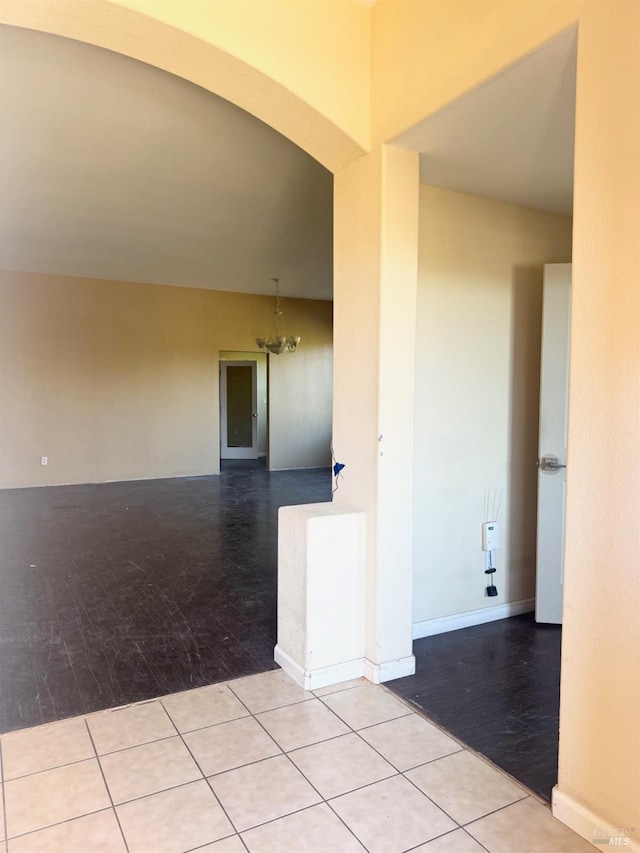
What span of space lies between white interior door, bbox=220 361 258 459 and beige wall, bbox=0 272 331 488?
1.82m

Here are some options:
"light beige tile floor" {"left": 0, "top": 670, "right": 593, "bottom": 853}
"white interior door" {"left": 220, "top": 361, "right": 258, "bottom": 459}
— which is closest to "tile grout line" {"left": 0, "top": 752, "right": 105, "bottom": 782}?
"light beige tile floor" {"left": 0, "top": 670, "right": 593, "bottom": 853}

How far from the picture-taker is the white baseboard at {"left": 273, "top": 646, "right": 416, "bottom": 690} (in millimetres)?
2557

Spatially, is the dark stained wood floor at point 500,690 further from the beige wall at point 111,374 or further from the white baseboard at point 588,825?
the beige wall at point 111,374

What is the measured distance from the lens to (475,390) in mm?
3270

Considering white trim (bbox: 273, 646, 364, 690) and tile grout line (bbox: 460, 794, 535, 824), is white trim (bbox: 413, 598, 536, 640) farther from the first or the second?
tile grout line (bbox: 460, 794, 535, 824)

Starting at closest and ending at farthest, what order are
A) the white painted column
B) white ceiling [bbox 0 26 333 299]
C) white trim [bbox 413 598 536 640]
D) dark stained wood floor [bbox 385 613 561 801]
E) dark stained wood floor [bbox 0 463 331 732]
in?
dark stained wood floor [bbox 385 613 561 801], the white painted column, dark stained wood floor [bbox 0 463 331 732], white ceiling [bbox 0 26 333 299], white trim [bbox 413 598 536 640]

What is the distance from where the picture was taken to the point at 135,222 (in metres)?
5.34

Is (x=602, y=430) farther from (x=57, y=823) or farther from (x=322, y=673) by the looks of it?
(x=57, y=823)

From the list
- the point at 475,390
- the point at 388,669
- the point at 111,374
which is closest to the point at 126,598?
the point at 388,669

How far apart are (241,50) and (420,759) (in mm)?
2743

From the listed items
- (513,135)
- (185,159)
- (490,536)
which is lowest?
(490,536)

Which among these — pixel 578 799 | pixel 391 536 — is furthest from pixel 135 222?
pixel 578 799

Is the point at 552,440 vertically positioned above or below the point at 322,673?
above

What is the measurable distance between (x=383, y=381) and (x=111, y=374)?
654 cm
